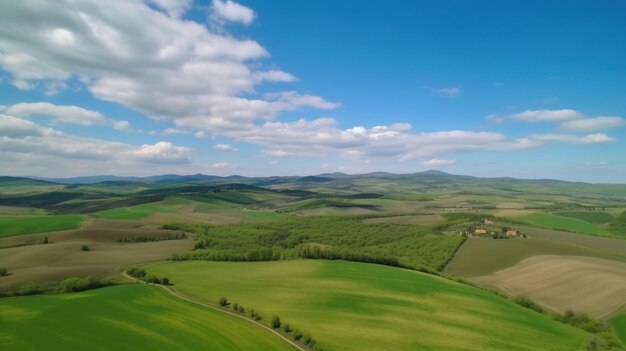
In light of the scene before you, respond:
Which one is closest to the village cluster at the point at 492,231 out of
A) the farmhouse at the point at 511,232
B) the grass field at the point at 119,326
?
the farmhouse at the point at 511,232

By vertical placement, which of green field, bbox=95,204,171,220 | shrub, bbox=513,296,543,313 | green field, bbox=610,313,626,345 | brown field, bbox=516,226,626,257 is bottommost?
shrub, bbox=513,296,543,313

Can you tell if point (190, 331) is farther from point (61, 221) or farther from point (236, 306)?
point (61, 221)

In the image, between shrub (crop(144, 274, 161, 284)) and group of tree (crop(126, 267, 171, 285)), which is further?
shrub (crop(144, 274, 161, 284))

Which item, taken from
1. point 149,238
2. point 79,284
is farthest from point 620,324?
point 149,238

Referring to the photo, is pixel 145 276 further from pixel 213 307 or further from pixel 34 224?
pixel 34 224

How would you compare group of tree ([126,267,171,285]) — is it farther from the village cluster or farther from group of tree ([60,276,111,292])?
the village cluster

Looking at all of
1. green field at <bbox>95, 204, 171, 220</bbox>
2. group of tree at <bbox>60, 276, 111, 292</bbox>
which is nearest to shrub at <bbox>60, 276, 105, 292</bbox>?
group of tree at <bbox>60, 276, 111, 292</bbox>

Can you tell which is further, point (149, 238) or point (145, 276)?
point (149, 238)
